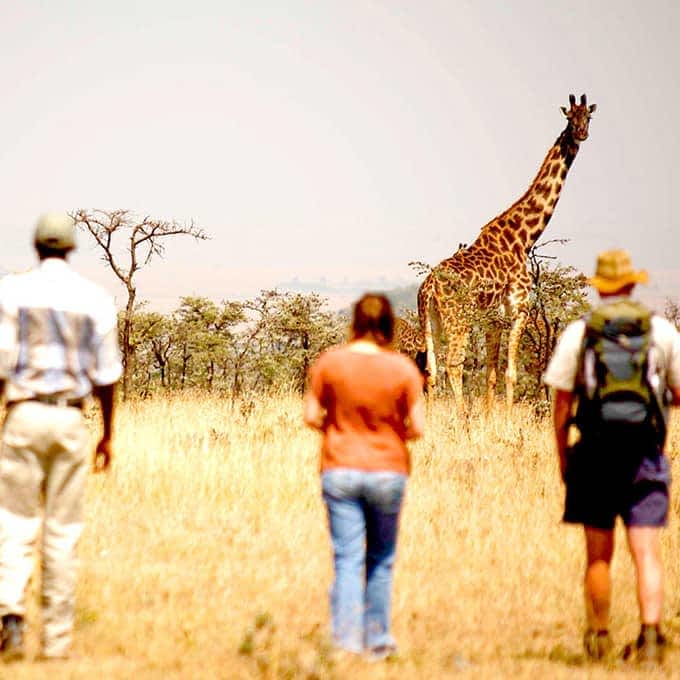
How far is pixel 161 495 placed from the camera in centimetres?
914

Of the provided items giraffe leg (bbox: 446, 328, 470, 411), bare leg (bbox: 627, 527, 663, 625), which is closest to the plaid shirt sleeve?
bare leg (bbox: 627, 527, 663, 625)

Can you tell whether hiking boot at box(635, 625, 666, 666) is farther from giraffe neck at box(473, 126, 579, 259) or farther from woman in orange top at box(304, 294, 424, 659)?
giraffe neck at box(473, 126, 579, 259)

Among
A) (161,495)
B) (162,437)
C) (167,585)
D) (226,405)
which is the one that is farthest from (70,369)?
(226,405)

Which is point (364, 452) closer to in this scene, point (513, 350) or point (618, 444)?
point (618, 444)

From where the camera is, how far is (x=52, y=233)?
5.42 metres

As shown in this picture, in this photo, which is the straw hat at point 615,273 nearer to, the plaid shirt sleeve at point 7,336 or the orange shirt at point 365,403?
the orange shirt at point 365,403

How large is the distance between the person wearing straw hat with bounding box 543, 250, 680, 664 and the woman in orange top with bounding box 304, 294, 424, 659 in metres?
0.73

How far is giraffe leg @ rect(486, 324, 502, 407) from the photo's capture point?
16.6 metres

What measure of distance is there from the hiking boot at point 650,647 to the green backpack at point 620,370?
92 centimetres

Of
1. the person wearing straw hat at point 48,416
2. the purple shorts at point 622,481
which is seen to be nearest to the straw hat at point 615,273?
the purple shorts at point 622,481

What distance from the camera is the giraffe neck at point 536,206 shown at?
61.5 feet

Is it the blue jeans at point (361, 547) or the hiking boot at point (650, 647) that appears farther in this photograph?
the hiking boot at point (650, 647)

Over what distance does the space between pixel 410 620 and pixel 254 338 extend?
17.0m

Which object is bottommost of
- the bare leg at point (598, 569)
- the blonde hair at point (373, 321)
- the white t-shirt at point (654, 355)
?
the bare leg at point (598, 569)
